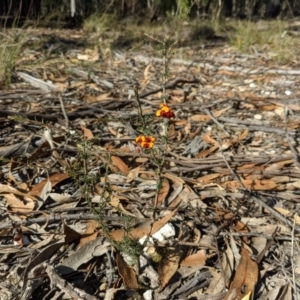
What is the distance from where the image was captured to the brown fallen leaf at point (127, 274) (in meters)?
1.39

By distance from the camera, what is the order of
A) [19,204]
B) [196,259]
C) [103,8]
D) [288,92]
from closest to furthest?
[196,259]
[19,204]
[288,92]
[103,8]

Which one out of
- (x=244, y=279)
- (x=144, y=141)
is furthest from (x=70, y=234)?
(x=244, y=279)

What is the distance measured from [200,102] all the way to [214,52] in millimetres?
2339

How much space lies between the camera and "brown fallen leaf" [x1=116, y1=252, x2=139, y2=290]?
1.39 metres

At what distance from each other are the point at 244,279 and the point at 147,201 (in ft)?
1.76

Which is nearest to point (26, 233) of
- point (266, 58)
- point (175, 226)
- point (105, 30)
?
point (175, 226)

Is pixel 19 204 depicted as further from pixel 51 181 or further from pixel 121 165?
pixel 121 165

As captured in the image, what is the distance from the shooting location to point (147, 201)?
180cm

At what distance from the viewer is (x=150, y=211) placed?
1.74m

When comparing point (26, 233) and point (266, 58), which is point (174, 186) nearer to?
point (26, 233)

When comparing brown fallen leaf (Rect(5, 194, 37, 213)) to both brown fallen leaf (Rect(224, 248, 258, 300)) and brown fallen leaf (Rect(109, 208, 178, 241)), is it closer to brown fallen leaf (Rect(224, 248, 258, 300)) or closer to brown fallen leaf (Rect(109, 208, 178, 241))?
brown fallen leaf (Rect(109, 208, 178, 241))

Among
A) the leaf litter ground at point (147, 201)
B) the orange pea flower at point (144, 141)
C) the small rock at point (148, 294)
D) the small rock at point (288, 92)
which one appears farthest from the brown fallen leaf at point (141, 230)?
the small rock at point (288, 92)

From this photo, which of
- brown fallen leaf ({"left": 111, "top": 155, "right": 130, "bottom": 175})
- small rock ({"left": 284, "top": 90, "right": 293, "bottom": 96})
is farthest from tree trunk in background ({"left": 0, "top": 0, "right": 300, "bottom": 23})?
brown fallen leaf ({"left": 111, "top": 155, "right": 130, "bottom": 175})

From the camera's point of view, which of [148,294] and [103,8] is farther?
[103,8]
